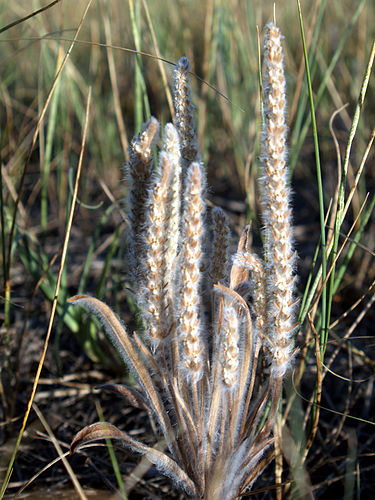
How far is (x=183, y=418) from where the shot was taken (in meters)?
0.80

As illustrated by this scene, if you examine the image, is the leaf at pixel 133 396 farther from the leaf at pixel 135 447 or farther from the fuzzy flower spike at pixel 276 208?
the fuzzy flower spike at pixel 276 208

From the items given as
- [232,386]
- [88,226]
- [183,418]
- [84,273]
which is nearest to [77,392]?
[84,273]

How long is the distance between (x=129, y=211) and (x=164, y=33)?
71.7 inches

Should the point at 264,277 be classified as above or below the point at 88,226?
below

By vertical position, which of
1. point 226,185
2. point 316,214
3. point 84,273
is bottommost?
point 84,273

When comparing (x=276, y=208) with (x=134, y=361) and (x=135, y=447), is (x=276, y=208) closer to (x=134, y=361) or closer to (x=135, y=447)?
(x=134, y=361)

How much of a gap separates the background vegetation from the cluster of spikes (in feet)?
0.36

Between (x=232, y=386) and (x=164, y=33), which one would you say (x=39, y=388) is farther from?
(x=164, y=33)

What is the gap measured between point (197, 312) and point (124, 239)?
A: 0.82 meters

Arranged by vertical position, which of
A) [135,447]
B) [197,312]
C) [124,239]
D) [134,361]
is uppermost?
[124,239]

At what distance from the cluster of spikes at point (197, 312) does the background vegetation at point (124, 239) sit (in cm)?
11

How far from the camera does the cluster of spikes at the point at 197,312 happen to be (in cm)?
71

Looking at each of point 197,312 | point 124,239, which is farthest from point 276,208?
point 124,239

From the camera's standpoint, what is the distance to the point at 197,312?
75 cm
